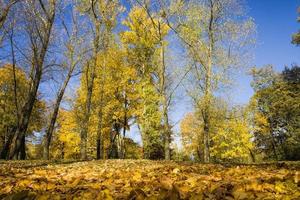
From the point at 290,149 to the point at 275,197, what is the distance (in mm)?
31981

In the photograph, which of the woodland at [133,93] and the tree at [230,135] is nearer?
the woodland at [133,93]

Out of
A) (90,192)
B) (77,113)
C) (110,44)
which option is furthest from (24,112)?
(90,192)

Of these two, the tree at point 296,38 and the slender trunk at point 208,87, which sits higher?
the tree at point 296,38

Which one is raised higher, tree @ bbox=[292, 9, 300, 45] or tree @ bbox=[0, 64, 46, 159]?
tree @ bbox=[292, 9, 300, 45]

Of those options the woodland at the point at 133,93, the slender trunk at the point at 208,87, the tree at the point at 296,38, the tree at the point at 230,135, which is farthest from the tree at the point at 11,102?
the tree at the point at 296,38

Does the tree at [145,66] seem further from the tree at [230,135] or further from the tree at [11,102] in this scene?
the tree at [11,102]

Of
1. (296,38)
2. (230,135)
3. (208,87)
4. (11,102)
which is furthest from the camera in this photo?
(230,135)

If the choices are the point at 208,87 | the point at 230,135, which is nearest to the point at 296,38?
the point at 208,87

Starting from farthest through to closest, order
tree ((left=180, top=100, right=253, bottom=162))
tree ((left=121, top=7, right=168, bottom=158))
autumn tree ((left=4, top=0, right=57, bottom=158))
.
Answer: tree ((left=180, top=100, right=253, bottom=162)) → tree ((left=121, top=7, right=168, bottom=158)) → autumn tree ((left=4, top=0, right=57, bottom=158))

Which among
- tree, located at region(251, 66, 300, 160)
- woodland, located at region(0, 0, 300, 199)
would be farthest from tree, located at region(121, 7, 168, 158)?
tree, located at region(251, 66, 300, 160)

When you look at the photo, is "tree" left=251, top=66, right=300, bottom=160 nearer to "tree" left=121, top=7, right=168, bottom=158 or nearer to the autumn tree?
"tree" left=121, top=7, right=168, bottom=158

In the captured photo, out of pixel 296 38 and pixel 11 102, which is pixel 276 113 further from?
pixel 11 102

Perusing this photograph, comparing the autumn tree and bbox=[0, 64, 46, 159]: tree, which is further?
bbox=[0, 64, 46, 159]: tree

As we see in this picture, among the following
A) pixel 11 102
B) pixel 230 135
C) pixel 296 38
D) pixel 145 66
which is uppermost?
pixel 296 38
